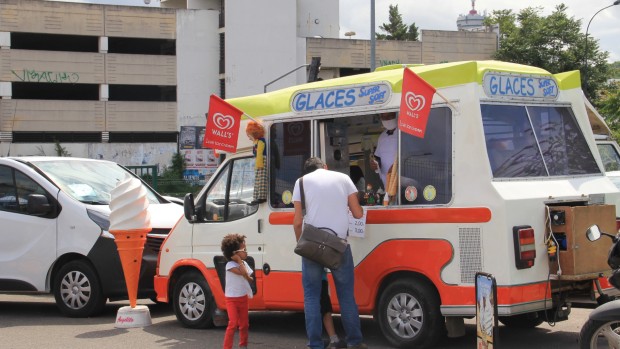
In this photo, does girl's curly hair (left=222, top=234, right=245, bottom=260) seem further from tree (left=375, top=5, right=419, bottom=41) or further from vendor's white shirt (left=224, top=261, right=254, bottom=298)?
tree (left=375, top=5, right=419, bottom=41)

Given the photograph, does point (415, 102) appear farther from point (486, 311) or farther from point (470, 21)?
point (470, 21)

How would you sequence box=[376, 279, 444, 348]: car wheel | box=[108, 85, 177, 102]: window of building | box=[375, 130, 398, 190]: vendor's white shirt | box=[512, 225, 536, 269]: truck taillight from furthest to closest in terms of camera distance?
box=[108, 85, 177, 102]: window of building
box=[375, 130, 398, 190]: vendor's white shirt
box=[376, 279, 444, 348]: car wheel
box=[512, 225, 536, 269]: truck taillight

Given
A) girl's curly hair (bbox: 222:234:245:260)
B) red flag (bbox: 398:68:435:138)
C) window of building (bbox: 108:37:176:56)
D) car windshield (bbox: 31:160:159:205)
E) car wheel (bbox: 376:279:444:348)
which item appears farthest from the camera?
window of building (bbox: 108:37:176:56)

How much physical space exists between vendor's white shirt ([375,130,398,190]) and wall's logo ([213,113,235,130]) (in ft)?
5.65

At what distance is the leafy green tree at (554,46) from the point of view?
67062mm

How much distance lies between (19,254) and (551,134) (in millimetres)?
7072

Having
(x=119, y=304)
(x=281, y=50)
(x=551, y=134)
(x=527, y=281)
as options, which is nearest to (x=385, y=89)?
(x=551, y=134)

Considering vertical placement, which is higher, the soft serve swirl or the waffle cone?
the soft serve swirl

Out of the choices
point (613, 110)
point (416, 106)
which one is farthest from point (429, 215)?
point (613, 110)

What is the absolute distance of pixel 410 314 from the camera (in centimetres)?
782

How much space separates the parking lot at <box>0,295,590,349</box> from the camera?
8.55 meters

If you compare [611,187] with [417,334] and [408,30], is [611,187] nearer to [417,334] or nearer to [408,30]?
[417,334]

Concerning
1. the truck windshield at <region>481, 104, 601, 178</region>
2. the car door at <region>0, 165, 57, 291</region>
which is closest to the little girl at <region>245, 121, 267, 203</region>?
the truck windshield at <region>481, 104, 601, 178</region>

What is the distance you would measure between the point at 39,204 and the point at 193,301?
108 inches
